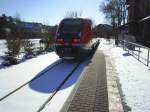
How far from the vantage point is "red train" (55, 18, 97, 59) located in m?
13.0

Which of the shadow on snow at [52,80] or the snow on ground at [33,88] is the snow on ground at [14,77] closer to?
the snow on ground at [33,88]

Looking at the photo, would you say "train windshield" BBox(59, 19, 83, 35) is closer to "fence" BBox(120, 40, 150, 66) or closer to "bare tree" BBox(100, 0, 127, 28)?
"fence" BBox(120, 40, 150, 66)

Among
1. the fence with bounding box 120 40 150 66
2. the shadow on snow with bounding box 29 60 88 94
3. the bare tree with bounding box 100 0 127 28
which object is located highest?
the bare tree with bounding box 100 0 127 28

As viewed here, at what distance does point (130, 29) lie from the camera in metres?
41.2

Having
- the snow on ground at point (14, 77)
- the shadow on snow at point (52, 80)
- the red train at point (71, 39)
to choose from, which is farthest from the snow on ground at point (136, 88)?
Result: the snow on ground at point (14, 77)

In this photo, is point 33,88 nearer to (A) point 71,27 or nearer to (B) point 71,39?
(B) point 71,39

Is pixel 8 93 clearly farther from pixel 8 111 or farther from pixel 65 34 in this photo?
pixel 65 34

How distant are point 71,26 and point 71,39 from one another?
1062 millimetres

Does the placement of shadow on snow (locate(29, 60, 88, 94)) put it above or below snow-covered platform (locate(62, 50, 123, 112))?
above

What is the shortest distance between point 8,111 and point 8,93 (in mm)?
1530

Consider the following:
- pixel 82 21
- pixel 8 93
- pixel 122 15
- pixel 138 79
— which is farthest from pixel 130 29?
pixel 8 93

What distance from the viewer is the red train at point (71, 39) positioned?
1299 centimetres

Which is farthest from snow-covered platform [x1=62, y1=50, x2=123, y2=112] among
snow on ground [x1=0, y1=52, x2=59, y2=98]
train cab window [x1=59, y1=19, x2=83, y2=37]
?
train cab window [x1=59, y1=19, x2=83, y2=37]

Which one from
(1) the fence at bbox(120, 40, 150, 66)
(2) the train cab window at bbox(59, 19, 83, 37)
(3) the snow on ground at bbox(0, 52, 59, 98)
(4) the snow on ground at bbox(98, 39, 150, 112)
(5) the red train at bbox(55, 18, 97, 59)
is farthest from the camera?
(2) the train cab window at bbox(59, 19, 83, 37)
